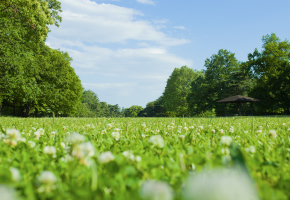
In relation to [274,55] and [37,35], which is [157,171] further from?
[274,55]

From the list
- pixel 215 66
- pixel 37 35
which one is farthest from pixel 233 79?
pixel 37 35

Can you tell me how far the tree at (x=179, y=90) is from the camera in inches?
1735

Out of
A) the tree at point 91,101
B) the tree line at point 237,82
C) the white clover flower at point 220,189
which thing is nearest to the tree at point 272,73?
the tree line at point 237,82

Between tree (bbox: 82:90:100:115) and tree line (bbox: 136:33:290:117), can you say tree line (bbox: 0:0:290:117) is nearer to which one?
tree line (bbox: 136:33:290:117)

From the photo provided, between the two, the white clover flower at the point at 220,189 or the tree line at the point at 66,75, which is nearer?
the white clover flower at the point at 220,189

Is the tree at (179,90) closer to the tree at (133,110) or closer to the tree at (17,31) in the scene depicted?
the tree at (17,31)

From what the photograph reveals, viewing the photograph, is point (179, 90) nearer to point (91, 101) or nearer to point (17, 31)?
point (17, 31)

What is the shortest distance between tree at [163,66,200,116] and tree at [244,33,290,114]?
1406 centimetres

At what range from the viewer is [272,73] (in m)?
30.9

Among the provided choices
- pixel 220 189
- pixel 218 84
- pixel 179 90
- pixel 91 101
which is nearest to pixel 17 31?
pixel 220 189

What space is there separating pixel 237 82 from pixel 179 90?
456 inches

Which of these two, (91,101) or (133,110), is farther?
(133,110)

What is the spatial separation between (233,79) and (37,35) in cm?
3307

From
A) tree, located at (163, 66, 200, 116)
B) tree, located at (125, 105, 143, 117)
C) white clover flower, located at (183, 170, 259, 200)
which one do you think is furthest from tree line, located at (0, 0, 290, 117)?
tree, located at (125, 105, 143, 117)
